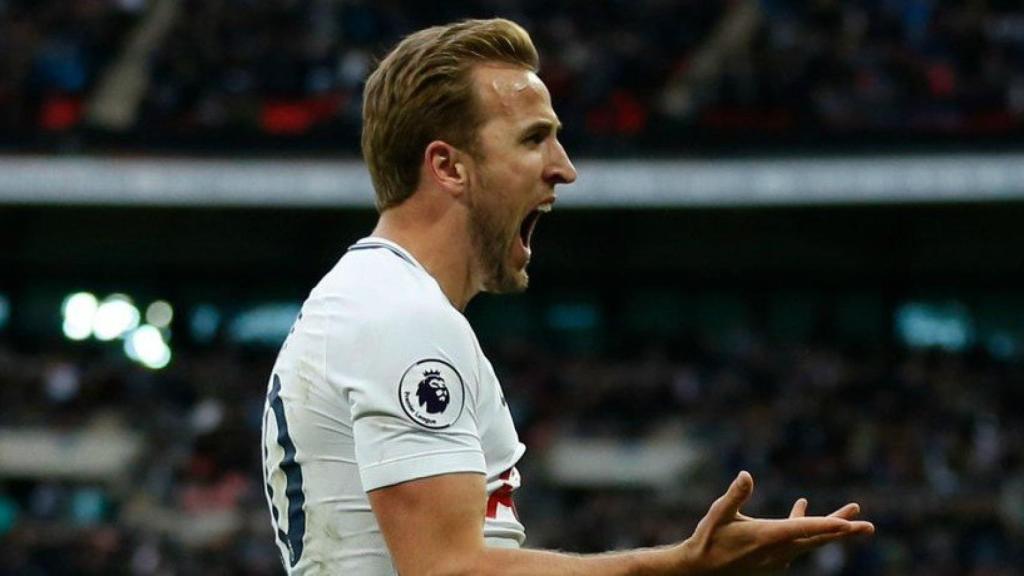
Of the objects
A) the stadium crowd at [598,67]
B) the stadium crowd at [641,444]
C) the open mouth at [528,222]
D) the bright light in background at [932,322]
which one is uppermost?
the stadium crowd at [598,67]

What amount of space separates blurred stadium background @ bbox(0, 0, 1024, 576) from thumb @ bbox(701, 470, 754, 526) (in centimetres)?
1343

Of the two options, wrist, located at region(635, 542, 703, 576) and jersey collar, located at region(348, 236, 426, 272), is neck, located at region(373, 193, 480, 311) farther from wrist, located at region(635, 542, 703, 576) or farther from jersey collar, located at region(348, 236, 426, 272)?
wrist, located at region(635, 542, 703, 576)

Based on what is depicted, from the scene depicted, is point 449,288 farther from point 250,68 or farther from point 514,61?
point 250,68

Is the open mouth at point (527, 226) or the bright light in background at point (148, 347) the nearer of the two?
the open mouth at point (527, 226)

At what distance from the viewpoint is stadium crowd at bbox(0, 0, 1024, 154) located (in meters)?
19.8

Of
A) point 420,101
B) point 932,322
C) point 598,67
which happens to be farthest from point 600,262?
point 420,101

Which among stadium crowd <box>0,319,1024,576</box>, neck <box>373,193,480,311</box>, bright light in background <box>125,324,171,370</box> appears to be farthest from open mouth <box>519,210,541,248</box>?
bright light in background <box>125,324,171,370</box>

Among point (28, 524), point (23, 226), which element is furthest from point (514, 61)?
point (23, 226)

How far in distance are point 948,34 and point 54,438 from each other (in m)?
10.6

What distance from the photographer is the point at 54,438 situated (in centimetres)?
2131

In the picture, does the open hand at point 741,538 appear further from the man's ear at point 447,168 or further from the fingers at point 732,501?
the man's ear at point 447,168

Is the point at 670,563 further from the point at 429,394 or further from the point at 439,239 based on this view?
the point at 439,239

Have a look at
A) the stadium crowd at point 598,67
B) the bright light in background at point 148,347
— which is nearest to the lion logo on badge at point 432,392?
the stadium crowd at point 598,67

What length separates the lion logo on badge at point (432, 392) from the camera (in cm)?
284
